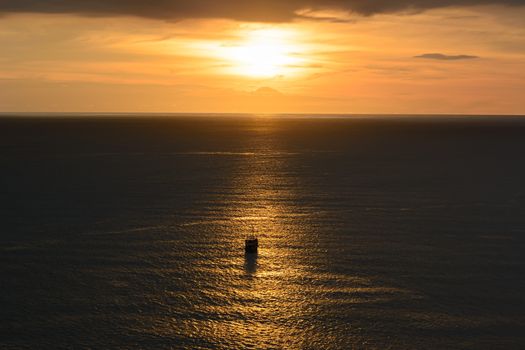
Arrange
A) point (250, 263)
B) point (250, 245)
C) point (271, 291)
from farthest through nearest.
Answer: point (250, 245)
point (250, 263)
point (271, 291)

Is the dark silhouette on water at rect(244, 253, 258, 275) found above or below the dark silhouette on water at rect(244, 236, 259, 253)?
below

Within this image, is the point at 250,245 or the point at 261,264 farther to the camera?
the point at 250,245

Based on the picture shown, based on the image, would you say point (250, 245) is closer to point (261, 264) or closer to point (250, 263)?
point (250, 263)

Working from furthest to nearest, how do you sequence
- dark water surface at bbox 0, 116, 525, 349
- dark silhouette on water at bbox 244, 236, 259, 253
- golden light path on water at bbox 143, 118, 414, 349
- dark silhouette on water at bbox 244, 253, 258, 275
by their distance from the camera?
1. dark silhouette on water at bbox 244, 236, 259, 253
2. dark silhouette on water at bbox 244, 253, 258, 275
3. dark water surface at bbox 0, 116, 525, 349
4. golden light path on water at bbox 143, 118, 414, 349

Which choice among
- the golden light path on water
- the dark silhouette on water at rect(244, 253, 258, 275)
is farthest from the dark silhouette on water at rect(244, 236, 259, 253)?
the golden light path on water

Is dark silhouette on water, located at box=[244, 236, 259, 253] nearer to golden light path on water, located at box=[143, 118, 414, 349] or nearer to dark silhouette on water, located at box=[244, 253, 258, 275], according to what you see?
dark silhouette on water, located at box=[244, 253, 258, 275]

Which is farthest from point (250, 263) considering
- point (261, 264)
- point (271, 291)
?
point (271, 291)

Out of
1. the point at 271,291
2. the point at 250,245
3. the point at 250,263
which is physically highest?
the point at 250,245

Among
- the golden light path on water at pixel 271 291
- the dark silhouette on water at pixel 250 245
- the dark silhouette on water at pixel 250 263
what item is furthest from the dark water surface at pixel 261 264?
the dark silhouette on water at pixel 250 245

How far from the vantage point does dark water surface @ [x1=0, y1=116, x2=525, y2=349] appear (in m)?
48.2

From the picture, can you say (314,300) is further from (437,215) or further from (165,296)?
(437,215)

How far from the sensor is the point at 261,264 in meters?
65.9

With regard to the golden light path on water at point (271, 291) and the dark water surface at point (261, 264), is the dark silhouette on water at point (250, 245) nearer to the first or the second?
the golden light path on water at point (271, 291)

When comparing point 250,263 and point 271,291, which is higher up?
point 250,263
